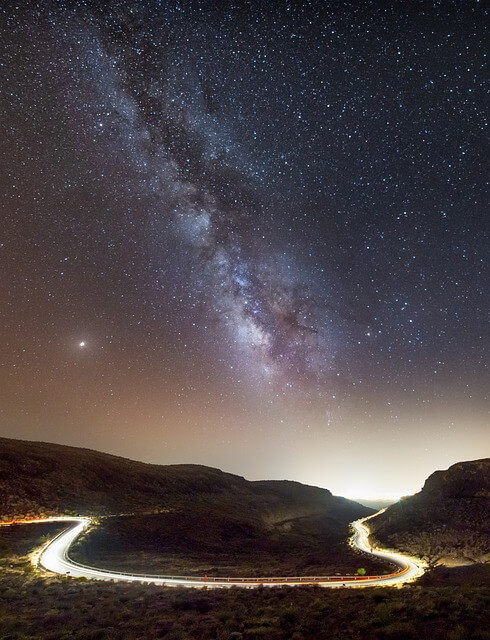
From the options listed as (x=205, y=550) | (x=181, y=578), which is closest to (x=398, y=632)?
(x=181, y=578)

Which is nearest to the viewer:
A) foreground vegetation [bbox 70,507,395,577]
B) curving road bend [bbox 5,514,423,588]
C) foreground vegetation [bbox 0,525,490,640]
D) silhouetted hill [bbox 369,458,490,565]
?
foreground vegetation [bbox 0,525,490,640]

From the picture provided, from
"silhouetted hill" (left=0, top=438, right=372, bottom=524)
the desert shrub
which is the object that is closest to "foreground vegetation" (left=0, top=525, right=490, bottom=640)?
the desert shrub

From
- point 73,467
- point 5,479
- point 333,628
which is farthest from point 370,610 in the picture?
point 73,467

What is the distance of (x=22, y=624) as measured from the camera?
45.5 ft

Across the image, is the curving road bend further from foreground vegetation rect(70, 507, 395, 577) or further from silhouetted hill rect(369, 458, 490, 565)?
silhouetted hill rect(369, 458, 490, 565)

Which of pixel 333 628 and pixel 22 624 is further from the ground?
pixel 333 628

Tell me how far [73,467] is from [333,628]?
68638mm

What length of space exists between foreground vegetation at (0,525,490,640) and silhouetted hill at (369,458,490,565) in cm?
3628

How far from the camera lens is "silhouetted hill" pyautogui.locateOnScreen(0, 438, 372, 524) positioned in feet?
169

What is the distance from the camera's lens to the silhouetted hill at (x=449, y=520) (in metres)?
46.5

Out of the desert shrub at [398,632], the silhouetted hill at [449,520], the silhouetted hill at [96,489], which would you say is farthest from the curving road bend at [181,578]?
the silhouetted hill at [96,489]

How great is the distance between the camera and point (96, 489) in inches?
2569

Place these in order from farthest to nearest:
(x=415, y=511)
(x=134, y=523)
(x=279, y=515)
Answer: (x=279, y=515) < (x=415, y=511) < (x=134, y=523)

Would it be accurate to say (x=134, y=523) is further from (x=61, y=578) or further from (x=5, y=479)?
(x=61, y=578)
